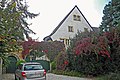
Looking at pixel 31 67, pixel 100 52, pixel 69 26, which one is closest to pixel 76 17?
pixel 69 26

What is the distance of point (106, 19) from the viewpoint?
944 inches

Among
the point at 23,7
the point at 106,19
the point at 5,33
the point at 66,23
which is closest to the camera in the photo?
the point at 5,33

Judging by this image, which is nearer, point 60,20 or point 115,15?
point 115,15

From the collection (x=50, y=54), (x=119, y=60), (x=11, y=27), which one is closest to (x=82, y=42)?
(x=119, y=60)

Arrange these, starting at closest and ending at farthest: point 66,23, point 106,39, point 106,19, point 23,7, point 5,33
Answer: point 5,33, point 106,39, point 106,19, point 23,7, point 66,23

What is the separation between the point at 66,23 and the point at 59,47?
5415mm

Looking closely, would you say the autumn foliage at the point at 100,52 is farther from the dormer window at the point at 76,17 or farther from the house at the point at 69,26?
the dormer window at the point at 76,17

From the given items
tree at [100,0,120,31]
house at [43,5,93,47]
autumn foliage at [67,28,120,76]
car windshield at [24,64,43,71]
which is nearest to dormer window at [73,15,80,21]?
house at [43,5,93,47]

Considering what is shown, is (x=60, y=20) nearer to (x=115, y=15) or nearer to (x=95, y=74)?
(x=115, y=15)

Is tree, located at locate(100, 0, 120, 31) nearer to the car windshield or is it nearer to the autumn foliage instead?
the autumn foliage

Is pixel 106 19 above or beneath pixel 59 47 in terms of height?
above

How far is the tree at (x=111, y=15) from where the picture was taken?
22.1 m

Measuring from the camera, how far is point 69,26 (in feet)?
128

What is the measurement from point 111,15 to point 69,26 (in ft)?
53.2
